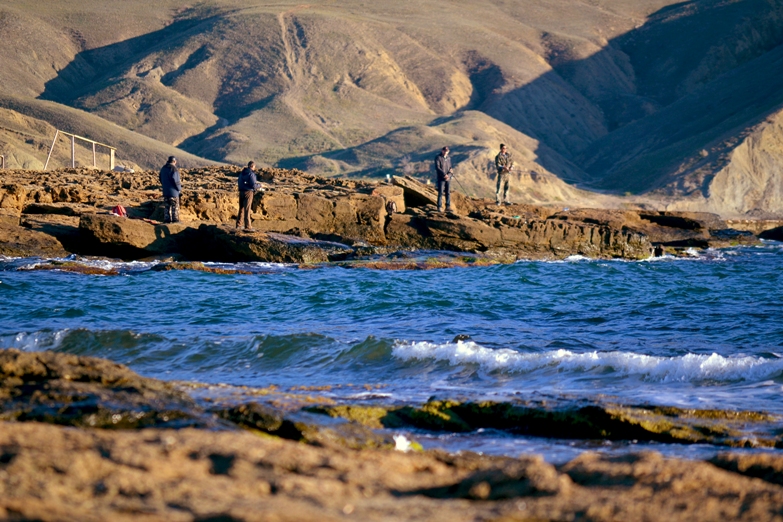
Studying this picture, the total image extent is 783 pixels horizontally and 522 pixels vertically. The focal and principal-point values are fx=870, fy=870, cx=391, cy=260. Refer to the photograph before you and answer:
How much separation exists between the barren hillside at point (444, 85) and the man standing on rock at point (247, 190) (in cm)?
3086

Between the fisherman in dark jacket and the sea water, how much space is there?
2.09 meters

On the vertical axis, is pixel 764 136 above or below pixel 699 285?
above

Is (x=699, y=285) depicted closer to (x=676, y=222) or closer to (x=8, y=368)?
(x=676, y=222)

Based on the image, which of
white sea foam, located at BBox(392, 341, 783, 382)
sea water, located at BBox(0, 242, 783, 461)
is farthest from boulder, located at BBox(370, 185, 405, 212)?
white sea foam, located at BBox(392, 341, 783, 382)

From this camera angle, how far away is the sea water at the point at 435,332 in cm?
830

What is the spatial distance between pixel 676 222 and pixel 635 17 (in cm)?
6804

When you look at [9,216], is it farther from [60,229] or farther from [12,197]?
[12,197]

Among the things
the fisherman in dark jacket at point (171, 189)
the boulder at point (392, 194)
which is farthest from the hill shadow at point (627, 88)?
the fisherman in dark jacket at point (171, 189)

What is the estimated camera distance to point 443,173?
2328cm

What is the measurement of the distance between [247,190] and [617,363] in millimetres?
13124

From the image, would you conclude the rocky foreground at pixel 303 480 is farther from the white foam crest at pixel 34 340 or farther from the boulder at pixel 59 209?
the boulder at pixel 59 209

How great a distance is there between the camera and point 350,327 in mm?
12172

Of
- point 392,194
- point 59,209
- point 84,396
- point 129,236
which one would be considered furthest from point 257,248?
point 84,396

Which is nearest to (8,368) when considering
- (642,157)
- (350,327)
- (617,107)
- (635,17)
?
(350,327)
